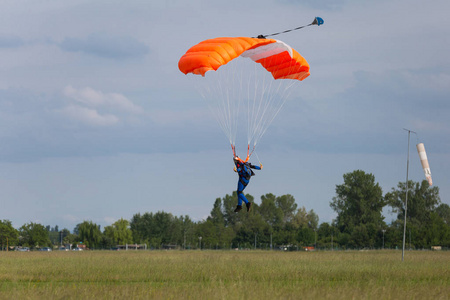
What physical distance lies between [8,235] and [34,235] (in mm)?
6212

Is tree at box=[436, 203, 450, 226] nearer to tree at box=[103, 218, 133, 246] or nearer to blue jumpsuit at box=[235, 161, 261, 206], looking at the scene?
tree at box=[103, 218, 133, 246]

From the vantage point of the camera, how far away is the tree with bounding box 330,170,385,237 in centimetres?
10625

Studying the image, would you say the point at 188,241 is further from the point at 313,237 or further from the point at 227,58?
the point at 227,58

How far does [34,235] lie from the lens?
9950 centimetres

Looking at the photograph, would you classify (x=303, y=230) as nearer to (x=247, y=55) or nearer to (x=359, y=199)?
(x=359, y=199)

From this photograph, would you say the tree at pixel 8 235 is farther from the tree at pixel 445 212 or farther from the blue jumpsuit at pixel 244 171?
the tree at pixel 445 212

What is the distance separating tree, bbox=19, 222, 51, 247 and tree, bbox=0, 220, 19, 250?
3.85 m

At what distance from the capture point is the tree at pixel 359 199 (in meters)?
106

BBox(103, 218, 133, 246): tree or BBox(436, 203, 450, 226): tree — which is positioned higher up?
BBox(436, 203, 450, 226): tree

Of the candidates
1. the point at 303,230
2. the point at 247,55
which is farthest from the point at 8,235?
the point at 247,55

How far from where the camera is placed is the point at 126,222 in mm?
113250

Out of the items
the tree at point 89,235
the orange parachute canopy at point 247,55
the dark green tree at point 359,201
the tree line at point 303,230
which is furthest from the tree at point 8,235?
the orange parachute canopy at point 247,55

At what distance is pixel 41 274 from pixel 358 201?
8698 cm

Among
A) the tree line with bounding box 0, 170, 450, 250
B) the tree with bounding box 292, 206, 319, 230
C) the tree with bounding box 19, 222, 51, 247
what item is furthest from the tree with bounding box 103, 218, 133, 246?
the tree with bounding box 292, 206, 319, 230
